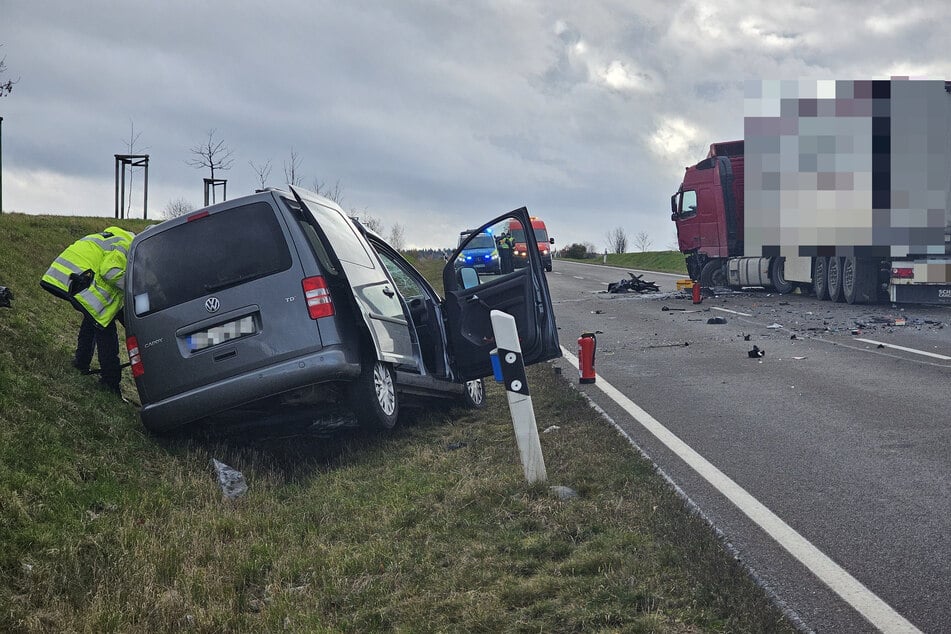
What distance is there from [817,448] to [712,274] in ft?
65.1

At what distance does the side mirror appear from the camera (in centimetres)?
755

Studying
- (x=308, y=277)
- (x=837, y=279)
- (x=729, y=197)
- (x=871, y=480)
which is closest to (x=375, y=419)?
(x=308, y=277)

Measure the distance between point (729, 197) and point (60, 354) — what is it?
60.0 ft

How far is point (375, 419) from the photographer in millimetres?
6238

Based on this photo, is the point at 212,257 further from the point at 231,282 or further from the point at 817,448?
the point at 817,448

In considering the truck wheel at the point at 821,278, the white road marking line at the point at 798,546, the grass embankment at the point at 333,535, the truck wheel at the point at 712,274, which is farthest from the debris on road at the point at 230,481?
the truck wheel at the point at 712,274

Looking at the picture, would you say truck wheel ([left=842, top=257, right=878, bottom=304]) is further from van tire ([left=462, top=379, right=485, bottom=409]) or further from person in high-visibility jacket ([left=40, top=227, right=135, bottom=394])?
person in high-visibility jacket ([left=40, top=227, right=135, bottom=394])

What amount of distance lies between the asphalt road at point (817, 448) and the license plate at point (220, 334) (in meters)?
2.78

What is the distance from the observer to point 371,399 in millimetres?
6215

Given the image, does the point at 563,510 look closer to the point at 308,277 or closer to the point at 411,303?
the point at 308,277

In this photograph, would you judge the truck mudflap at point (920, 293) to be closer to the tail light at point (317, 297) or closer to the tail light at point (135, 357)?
the tail light at point (317, 297)

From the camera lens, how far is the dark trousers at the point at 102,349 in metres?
7.40

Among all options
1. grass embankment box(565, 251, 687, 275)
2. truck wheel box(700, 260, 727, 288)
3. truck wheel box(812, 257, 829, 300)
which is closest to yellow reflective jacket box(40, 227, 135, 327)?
truck wheel box(812, 257, 829, 300)

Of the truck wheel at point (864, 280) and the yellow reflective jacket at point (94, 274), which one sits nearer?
the yellow reflective jacket at point (94, 274)
